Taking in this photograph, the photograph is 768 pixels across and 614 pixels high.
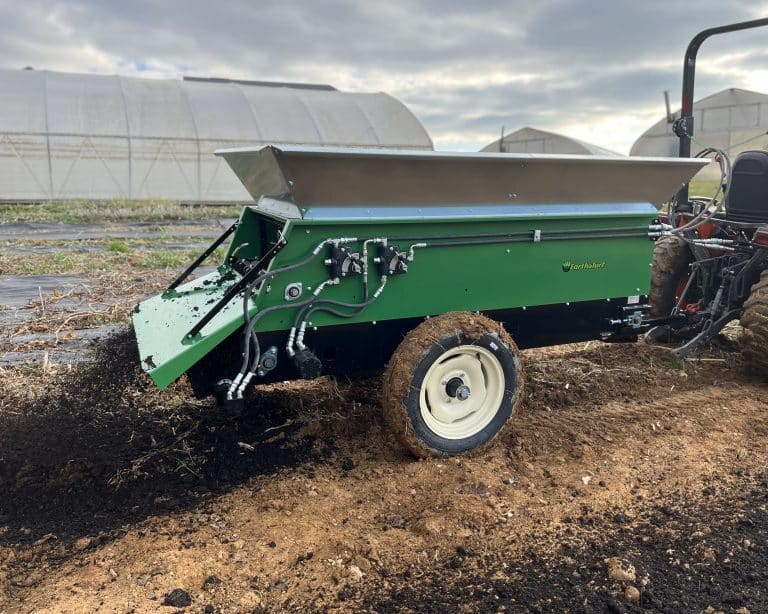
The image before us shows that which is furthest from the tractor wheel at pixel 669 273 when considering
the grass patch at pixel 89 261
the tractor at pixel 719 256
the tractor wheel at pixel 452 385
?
the grass patch at pixel 89 261

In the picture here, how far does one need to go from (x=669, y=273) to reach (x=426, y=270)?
2.95 metres

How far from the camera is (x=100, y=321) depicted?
6.04 metres

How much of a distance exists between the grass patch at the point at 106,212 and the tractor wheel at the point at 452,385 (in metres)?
13.6

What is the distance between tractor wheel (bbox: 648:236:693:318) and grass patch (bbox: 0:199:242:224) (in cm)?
1311

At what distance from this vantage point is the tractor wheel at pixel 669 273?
18.0ft

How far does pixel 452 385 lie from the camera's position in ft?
11.5

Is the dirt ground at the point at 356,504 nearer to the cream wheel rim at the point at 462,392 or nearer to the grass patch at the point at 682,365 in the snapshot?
the cream wheel rim at the point at 462,392

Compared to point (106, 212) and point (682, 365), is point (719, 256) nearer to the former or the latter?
point (682, 365)

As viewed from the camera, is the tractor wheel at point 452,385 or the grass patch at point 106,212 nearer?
the tractor wheel at point 452,385

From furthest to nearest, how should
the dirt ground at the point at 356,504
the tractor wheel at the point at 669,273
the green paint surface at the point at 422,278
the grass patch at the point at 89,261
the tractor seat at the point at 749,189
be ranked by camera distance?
the grass patch at the point at 89,261
the tractor wheel at the point at 669,273
the tractor seat at the point at 749,189
the green paint surface at the point at 422,278
the dirt ground at the point at 356,504

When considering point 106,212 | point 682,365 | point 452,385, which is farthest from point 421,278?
point 106,212

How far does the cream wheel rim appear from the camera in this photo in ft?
11.5

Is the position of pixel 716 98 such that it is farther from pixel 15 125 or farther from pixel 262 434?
pixel 262 434

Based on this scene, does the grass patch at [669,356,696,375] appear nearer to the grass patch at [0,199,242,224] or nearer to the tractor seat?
the tractor seat
